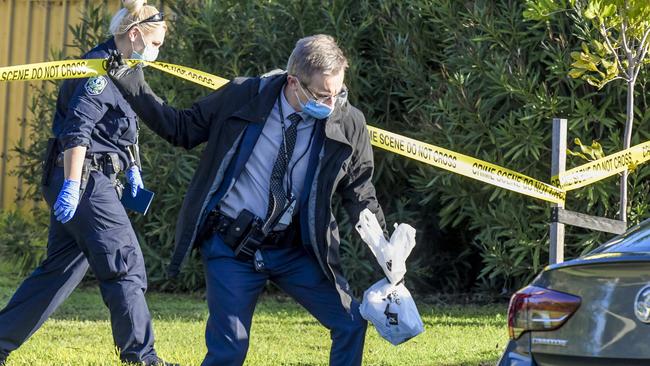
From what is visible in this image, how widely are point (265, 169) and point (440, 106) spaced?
4.09 metres

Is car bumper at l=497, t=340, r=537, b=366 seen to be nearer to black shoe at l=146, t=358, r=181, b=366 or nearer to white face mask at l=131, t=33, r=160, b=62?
black shoe at l=146, t=358, r=181, b=366

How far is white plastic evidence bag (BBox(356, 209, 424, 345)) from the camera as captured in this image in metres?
5.02

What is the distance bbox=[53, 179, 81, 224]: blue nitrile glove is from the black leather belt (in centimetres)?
110

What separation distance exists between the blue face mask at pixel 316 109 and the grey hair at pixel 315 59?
3.7 inches

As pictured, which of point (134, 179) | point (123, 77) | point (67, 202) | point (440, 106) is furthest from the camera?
point (440, 106)

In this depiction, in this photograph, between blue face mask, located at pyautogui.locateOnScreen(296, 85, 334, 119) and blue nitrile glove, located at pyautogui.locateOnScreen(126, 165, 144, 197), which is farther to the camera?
blue nitrile glove, located at pyautogui.locateOnScreen(126, 165, 144, 197)

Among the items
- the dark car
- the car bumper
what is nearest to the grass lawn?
the car bumper

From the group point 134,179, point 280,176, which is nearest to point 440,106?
point 134,179

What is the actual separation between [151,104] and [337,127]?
78cm

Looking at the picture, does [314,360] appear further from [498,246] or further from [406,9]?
[406,9]

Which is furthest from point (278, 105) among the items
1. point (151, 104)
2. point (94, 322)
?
point (94, 322)

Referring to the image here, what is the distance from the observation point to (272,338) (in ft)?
26.3

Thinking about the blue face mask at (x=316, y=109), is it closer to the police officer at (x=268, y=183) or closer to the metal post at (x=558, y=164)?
the police officer at (x=268, y=183)

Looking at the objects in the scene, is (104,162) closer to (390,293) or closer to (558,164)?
(390,293)
